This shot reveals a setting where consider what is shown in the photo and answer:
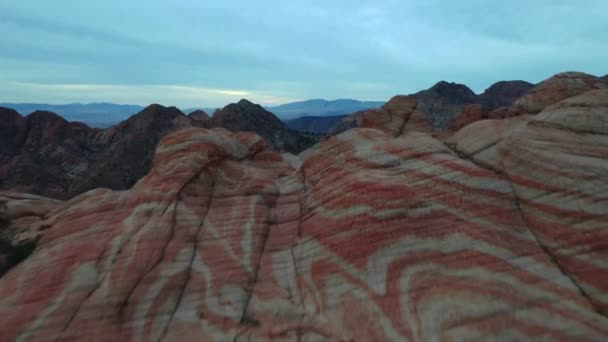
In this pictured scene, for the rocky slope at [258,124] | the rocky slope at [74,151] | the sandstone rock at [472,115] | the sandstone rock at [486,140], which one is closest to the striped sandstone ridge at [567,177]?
the sandstone rock at [486,140]

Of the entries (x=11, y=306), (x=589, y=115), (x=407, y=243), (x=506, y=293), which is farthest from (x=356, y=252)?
(x=11, y=306)

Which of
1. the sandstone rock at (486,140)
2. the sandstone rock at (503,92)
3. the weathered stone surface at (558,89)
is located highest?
the sandstone rock at (503,92)

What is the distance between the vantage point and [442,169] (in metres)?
16.2

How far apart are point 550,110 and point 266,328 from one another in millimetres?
14287

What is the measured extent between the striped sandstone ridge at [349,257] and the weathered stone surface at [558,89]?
693 centimetres

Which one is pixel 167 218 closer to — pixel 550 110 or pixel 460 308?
pixel 460 308

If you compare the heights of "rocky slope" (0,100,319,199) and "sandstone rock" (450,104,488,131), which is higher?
"sandstone rock" (450,104,488,131)

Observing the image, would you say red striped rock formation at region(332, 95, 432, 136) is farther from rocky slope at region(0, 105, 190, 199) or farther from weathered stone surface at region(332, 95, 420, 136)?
rocky slope at region(0, 105, 190, 199)

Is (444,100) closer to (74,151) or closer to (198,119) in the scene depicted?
(198,119)

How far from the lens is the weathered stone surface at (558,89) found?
22406mm

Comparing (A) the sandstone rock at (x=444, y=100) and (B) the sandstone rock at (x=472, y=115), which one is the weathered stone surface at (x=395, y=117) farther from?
(A) the sandstone rock at (x=444, y=100)

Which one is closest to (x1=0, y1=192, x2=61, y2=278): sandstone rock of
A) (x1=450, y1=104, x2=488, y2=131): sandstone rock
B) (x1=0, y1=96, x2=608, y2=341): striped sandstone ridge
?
(x1=0, y1=96, x2=608, y2=341): striped sandstone ridge

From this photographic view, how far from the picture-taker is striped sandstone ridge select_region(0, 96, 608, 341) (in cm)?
1188

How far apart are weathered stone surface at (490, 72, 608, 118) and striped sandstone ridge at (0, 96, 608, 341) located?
693 centimetres
